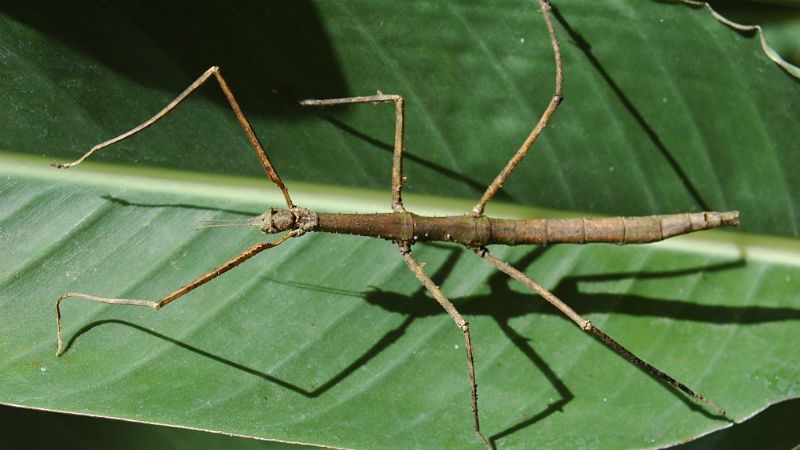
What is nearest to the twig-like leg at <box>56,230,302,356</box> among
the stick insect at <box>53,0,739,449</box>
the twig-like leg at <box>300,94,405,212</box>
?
the stick insect at <box>53,0,739,449</box>

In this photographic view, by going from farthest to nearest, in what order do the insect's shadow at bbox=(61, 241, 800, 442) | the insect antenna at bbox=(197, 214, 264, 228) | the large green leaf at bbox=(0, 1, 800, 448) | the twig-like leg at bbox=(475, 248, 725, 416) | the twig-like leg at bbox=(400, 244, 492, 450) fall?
the insect's shadow at bbox=(61, 241, 800, 442) → the twig-like leg at bbox=(475, 248, 725, 416) → the twig-like leg at bbox=(400, 244, 492, 450) → the insect antenna at bbox=(197, 214, 264, 228) → the large green leaf at bbox=(0, 1, 800, 448)

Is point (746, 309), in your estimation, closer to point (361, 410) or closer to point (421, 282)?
point (421, 282)

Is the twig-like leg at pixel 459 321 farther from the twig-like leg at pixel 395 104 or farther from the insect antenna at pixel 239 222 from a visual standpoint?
the insect antenna at pixel 239 222

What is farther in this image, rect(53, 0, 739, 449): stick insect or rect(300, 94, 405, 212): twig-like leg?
rect(300, 94, 405, 212): twig-like leg

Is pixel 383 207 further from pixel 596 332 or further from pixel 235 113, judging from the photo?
pixel 596 332

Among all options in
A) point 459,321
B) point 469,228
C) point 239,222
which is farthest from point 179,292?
point 469,228

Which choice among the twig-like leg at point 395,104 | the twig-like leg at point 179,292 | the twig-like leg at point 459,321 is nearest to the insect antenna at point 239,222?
the twig-like leg at point 179,292

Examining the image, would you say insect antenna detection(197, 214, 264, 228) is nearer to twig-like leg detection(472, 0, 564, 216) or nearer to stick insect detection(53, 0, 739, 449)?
stick insect detection(53, 0, 739, 449)

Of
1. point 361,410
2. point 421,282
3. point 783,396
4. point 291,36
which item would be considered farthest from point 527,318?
point 291,36
